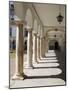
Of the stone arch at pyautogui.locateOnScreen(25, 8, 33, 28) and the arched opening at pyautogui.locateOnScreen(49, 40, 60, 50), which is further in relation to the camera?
the arched opening at pyautogui.locateOnScreen(49, 40, 60, 50)

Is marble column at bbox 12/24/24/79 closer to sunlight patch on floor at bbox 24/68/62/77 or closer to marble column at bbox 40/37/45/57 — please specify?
sunlight patch on floor at bbox 24/68/62/77

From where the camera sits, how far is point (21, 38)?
8.36 feet

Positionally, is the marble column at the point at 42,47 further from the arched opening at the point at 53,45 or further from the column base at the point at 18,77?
the column base at the point at 18,77

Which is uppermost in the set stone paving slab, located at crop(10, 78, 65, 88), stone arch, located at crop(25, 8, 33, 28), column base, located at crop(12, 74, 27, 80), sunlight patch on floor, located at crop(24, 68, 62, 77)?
stone arch, located at crop(25, 8, 33, 28)

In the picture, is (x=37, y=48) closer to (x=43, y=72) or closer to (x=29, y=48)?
(x=29, y=48)

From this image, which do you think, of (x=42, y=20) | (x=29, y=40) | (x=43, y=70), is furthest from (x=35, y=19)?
A: (x=43, y=70)

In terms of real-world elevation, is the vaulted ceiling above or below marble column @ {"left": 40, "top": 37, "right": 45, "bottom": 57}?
above

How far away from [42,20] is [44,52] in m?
0.45

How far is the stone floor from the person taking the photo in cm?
258

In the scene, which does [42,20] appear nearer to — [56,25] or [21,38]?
[56,25]

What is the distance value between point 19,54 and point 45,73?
1.52 feet

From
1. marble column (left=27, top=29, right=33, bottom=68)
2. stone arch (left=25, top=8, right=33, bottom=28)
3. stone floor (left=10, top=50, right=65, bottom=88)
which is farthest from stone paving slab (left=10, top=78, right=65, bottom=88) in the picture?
stone arch (left=25, top=8, right=33, bottom=28)

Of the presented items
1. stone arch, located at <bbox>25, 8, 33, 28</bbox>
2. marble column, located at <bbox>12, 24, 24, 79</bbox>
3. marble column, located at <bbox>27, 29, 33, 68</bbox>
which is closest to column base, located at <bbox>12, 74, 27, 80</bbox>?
marble column, located at <bbox>12, 24, 24, 79</bbox>

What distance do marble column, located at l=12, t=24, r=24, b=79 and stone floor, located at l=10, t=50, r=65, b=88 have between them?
0.06 meters
